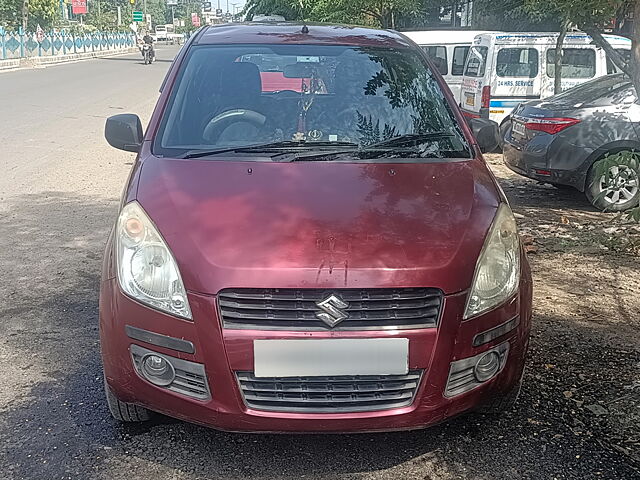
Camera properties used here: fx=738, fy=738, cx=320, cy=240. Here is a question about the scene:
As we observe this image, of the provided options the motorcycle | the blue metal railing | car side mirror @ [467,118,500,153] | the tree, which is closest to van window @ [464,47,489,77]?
the tree

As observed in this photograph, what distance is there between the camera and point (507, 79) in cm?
1180

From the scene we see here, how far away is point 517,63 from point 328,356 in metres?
10.4

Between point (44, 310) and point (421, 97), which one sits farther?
point (44, 310)

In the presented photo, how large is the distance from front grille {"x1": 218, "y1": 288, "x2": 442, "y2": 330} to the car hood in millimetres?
35

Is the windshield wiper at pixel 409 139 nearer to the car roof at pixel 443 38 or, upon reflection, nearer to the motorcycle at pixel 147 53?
the car roof at pixel 443 38

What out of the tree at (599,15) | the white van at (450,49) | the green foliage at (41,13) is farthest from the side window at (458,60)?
the green foliage at (41,13)

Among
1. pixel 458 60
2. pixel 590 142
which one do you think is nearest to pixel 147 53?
pixel 458 60

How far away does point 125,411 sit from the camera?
10.2 feet

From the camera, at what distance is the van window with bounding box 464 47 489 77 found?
12023mm

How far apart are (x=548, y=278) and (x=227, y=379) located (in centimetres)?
340

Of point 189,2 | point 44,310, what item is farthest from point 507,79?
point 189,2

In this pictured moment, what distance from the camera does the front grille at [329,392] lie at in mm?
2672

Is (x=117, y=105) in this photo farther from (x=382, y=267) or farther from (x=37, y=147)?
(x=382, y=267)

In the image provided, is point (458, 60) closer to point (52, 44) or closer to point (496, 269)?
point (496, 269)
